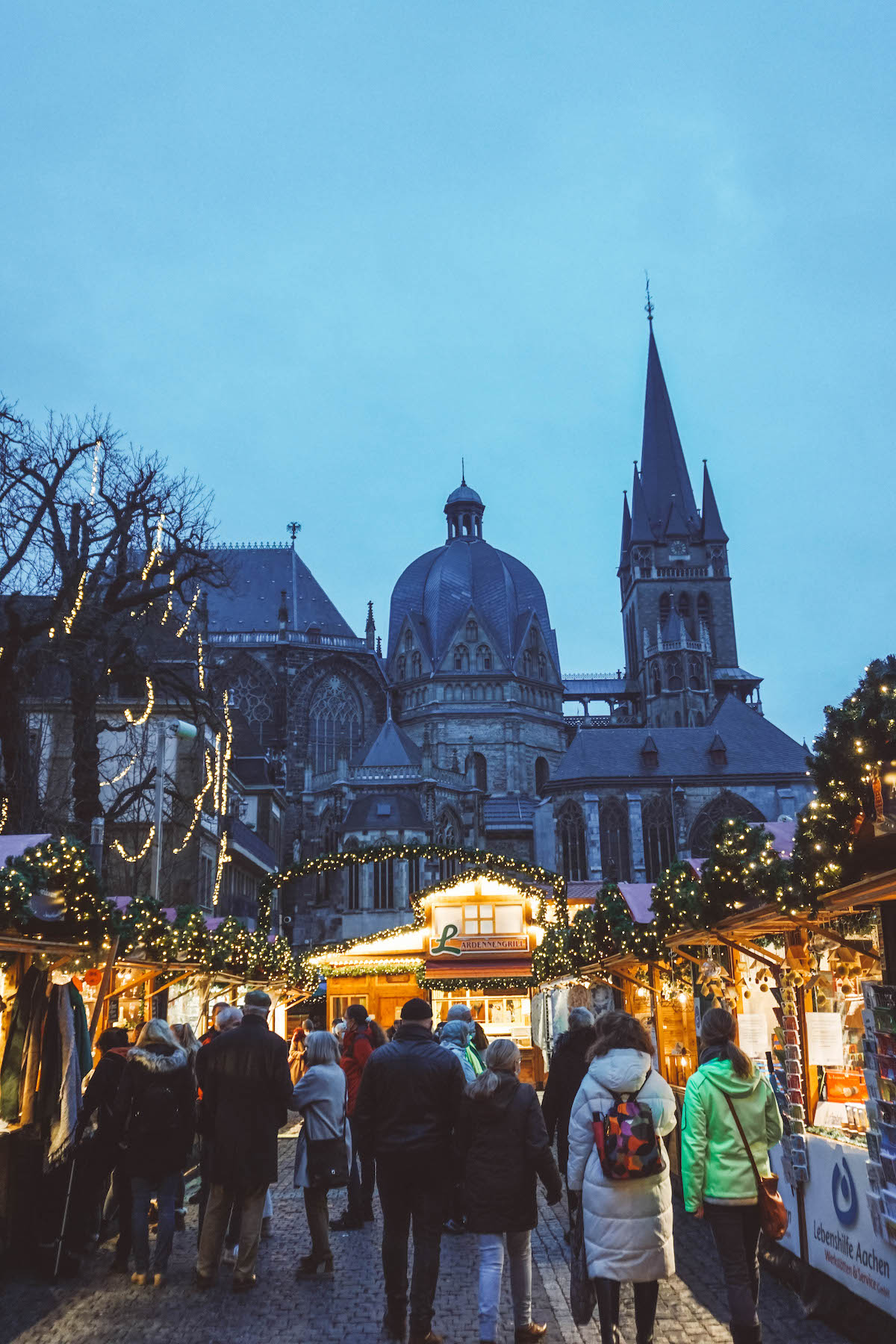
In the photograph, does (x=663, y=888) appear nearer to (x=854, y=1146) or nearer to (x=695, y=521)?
(x=854, y=1146)

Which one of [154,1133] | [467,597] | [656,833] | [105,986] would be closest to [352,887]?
[656,833]

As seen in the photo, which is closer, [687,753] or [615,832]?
[615,832]

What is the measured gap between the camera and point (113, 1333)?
20.2 feet

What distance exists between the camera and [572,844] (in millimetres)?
63938

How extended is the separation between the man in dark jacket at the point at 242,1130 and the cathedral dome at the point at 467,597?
66947mm

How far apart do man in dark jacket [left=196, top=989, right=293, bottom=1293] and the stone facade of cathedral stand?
48.9 metres

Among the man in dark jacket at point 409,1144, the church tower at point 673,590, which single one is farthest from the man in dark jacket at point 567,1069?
the church tower at point 673,590

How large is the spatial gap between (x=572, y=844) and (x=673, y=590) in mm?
28484

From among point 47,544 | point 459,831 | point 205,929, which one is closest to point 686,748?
point 459,831

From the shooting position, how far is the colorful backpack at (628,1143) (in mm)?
5152

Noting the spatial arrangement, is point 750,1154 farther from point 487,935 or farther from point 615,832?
point 615,832

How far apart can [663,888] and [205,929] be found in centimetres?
537

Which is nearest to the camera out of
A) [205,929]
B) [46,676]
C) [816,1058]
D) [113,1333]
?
[113,1333]

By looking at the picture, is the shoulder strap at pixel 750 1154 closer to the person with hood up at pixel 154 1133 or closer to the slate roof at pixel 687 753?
the person with hood up at pixel 154 1133
